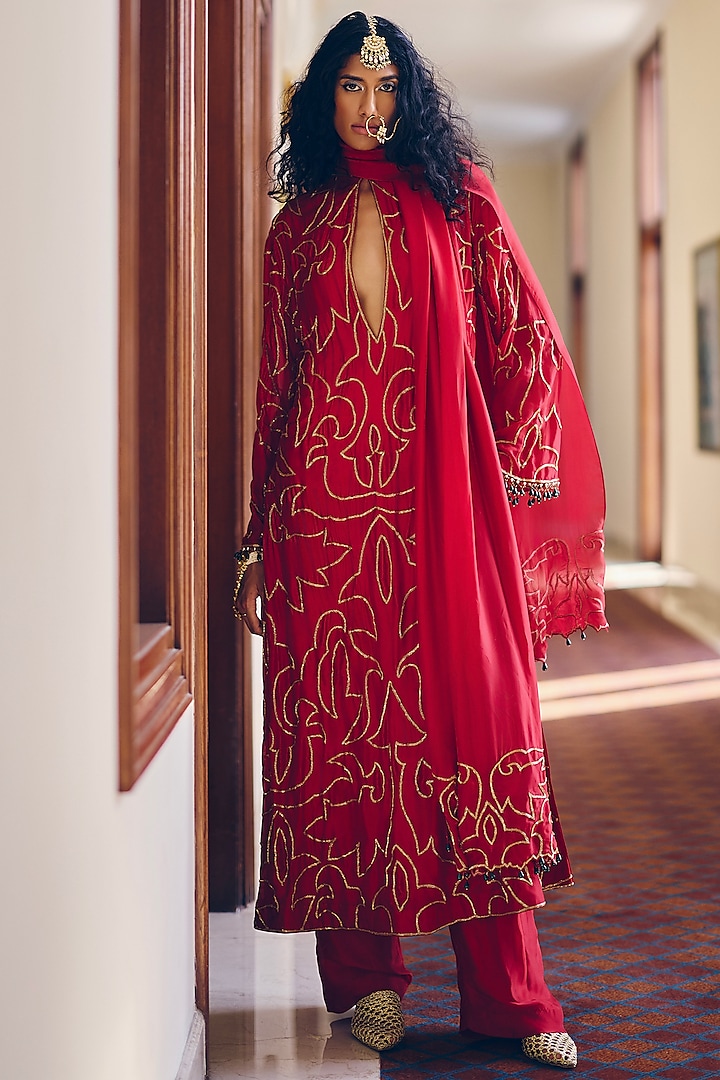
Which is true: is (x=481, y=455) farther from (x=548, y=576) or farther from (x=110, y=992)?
(x=110, y=992)

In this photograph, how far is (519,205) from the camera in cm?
1769

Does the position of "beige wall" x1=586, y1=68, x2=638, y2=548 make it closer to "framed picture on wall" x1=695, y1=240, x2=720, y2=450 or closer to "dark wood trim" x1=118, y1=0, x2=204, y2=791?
"framed picture on wall" x1=695, y1=240, x2=720, y2=450

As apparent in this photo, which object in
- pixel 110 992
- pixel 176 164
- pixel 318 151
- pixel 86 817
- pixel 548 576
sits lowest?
pixel 110 992

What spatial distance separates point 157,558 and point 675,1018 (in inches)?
54.5

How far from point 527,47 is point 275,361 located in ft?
36.6

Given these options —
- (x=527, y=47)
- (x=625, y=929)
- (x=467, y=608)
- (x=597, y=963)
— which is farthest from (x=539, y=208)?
(x=467, y=608)

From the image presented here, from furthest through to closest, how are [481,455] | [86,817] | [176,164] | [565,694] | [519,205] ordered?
[519,205]
[565,694]
[481,455]
[176,164]
[86,817]

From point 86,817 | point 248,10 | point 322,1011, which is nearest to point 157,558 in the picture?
point 86,817

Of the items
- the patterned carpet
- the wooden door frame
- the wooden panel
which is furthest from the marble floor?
the wooden door frame

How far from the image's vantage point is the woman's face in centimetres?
233

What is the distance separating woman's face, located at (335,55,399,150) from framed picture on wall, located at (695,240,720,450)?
7.47 metres

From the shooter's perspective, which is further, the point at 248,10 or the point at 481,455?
the point at 248,10

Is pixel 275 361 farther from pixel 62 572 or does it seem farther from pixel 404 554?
pixel 62 572

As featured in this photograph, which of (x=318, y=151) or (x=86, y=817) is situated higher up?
(x=318, y=151)
